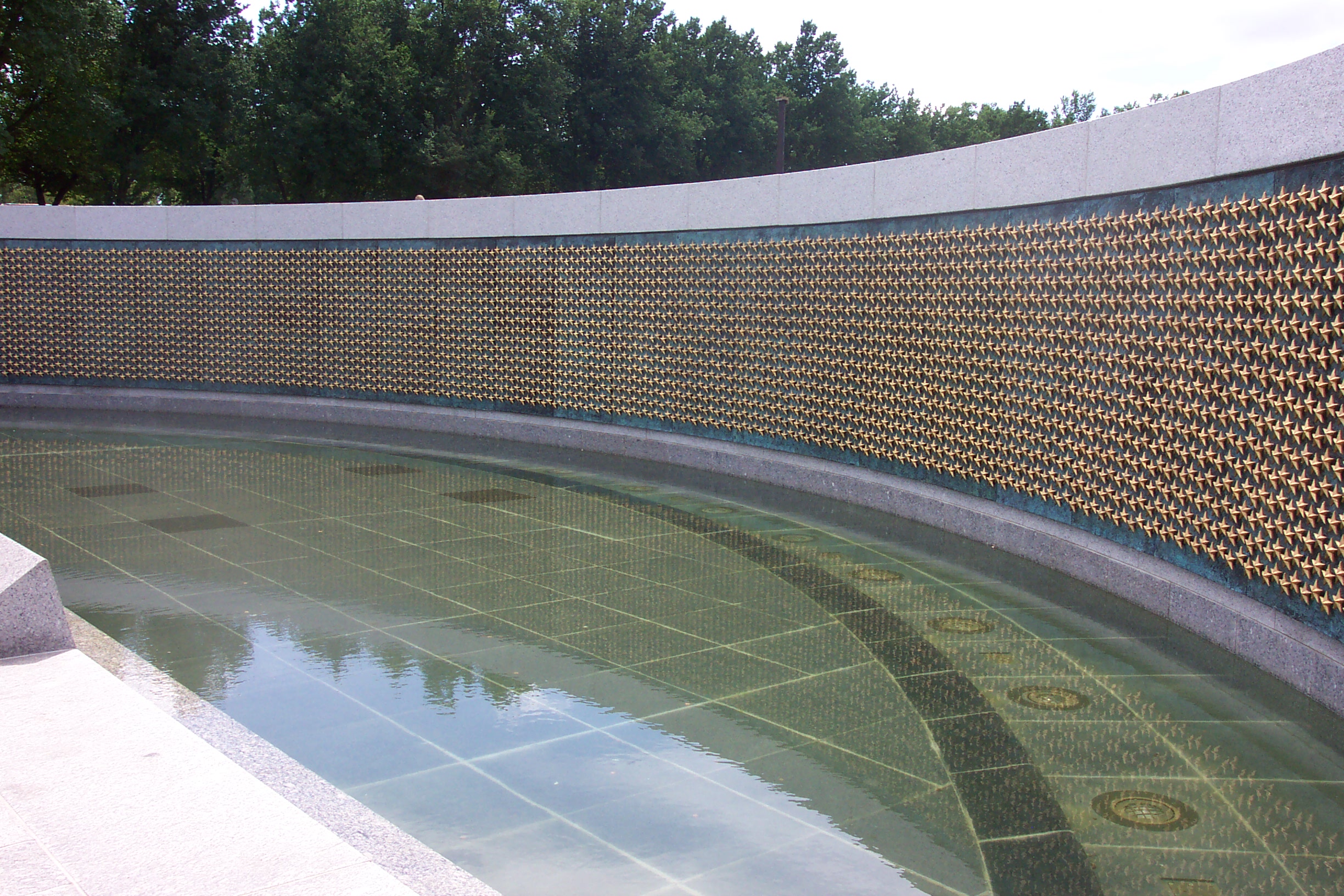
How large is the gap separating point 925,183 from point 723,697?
557 centimetres

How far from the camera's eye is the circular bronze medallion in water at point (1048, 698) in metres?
5.13

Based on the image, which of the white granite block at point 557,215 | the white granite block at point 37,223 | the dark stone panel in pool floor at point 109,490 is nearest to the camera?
the dark stone panel in pool floor at point 109,490

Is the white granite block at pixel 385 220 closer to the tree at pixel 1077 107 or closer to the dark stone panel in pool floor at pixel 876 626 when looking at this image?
the dark stone panel in pool floor at pixel 876 626

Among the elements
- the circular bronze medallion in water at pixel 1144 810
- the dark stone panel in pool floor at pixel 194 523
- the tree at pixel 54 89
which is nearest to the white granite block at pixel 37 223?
the dark stone panel in pool floor at pixel 194 523

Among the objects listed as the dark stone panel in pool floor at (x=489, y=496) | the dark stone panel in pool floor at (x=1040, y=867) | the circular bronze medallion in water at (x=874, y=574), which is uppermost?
the dark stone panel in pool floor at (x=489, y=496)

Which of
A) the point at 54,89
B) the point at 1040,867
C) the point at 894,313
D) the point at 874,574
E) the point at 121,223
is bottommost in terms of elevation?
the point at 1040,867

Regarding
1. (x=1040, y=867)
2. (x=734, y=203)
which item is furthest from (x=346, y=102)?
(x=1040, y=867)

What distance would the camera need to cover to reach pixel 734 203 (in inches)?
452

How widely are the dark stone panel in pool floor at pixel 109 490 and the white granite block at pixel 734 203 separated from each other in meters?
5.97

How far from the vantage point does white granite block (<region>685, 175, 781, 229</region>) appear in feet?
36.4

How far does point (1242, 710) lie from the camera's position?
5.06 metres

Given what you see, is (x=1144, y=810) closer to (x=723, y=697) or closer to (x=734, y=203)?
(x=723, y=697)

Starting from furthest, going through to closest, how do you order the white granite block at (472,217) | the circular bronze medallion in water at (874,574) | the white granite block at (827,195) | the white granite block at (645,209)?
the white granite block at (472,217) → the white granite block at (645,209) → the white granite block at (827,195) → the circular bronze medallion in water at (874,574)

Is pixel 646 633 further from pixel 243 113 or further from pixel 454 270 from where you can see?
pixel 243 113
